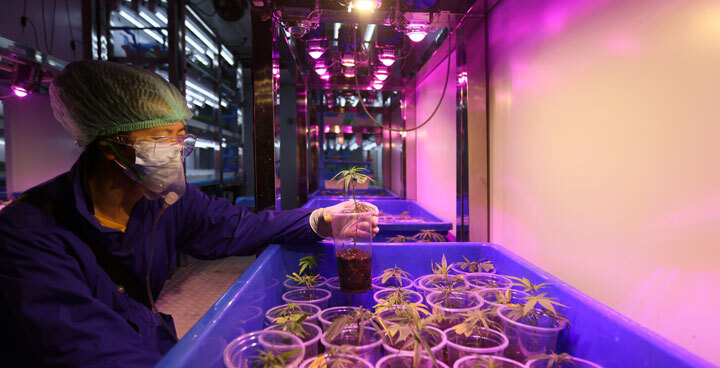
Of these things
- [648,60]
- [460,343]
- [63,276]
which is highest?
[648,60]

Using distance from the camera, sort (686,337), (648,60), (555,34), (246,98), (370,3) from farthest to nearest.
→ 1. (246,98)
2. (370,3)
3. (555,34)
4. (648,60)
5. (686,337)

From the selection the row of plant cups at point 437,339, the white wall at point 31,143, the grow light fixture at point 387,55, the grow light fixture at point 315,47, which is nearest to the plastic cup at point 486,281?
the row of plant cups at point 437,339

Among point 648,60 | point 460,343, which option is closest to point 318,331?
point 460,343

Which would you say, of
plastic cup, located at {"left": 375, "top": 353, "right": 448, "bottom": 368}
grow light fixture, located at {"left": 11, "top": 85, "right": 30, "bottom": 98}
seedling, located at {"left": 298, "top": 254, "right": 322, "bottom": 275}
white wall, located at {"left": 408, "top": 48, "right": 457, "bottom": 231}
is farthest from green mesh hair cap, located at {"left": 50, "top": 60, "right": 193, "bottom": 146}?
grow light fixture, located at {"left": 11, "top": 85, "right": 30, "bottom": 98}

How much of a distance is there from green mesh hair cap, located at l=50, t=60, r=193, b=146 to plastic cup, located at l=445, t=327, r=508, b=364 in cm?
118

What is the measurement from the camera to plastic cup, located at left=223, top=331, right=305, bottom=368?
0.80 metres

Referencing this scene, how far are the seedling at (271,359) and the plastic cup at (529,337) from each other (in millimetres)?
567

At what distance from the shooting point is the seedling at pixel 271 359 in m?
0.77

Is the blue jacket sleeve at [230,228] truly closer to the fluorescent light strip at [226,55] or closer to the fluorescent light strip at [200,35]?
the fluorescent light strip at [200,35]

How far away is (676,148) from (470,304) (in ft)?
2.30

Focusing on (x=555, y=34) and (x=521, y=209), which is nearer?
(x=555, y=34)

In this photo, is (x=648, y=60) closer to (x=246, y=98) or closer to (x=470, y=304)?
(x=470, y=304)

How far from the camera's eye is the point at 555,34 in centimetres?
137

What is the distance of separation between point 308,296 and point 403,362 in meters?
0.55
